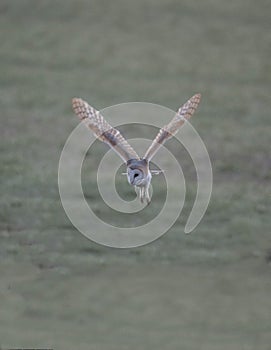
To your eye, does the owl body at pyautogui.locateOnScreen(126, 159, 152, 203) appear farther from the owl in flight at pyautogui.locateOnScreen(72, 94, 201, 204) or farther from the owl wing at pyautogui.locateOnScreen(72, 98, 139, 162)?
the owl wing at pyautogui.locateOnScreen(72, 98, 139, 162)

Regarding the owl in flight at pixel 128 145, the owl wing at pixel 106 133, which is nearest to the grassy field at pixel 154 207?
the owl in flight at pixel 128 145

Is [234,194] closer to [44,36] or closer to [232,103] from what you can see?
[232,103]

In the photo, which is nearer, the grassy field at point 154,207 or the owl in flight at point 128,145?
the owl in flight at point 128,145

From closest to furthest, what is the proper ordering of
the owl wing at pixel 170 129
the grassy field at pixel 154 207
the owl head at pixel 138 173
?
the owl head at pixel 138 173 < the owl wing at pixel 170 129 < the grassy field at pixel 154 207

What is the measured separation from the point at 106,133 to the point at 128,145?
0.13 m

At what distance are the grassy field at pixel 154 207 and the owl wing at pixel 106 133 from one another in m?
1.05

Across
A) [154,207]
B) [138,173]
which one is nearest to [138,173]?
[138,173]

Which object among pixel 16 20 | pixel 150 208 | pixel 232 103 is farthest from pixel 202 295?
pixel 16 20

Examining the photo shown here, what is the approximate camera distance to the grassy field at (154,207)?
6102 millimetres

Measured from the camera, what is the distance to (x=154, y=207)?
7.62 m

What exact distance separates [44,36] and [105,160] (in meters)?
2.53

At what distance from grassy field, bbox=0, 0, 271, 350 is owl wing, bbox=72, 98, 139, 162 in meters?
1.05

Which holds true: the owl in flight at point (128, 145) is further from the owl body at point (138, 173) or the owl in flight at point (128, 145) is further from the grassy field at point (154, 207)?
the grassy field at point (154, 207)

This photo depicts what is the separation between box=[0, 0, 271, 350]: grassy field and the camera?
6.10m
